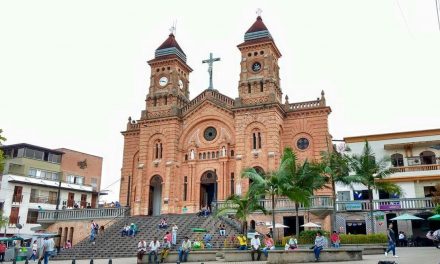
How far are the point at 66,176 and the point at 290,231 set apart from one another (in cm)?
3404

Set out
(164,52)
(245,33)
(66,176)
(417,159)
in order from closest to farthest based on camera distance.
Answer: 1. (417,159)
2. (245,33)
3. (164,52)
4. (66,176)

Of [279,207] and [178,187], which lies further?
[178,187]

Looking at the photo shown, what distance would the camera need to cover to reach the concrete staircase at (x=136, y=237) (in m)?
29.2

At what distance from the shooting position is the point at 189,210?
41.0 m

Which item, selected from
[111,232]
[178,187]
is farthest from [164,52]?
[111,232]

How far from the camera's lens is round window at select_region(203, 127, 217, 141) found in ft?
141

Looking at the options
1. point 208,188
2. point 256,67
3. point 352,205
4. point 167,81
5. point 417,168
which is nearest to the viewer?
point 352,205

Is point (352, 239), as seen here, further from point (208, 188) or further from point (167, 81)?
point (167, 81)

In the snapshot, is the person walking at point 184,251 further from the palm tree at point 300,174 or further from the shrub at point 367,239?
the shrub at point 367,239

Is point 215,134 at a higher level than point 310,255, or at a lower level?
higher

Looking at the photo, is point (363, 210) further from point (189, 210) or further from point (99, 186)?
point (99, 186)

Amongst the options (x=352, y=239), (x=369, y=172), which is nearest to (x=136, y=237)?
(x=352, y=239)

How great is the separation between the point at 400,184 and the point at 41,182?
131 feet

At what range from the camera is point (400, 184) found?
3609 centimetres
